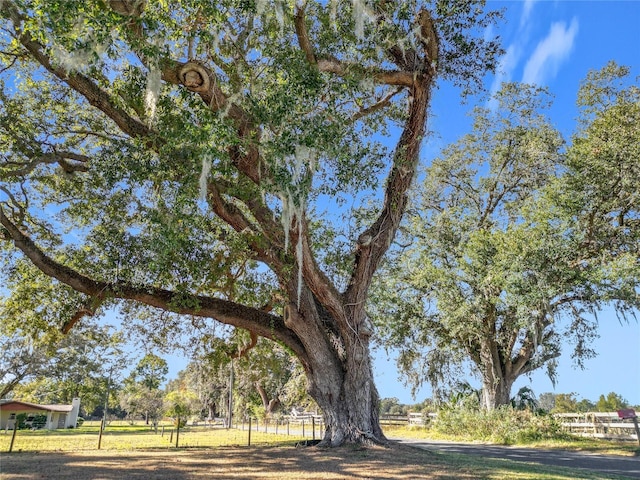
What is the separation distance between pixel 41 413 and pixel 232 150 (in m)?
40.4

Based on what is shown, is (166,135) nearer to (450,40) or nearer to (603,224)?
(450,40)

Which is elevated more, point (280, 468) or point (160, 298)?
point (160, 298)

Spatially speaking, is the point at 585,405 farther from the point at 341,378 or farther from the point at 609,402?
Result: the point at 341,378

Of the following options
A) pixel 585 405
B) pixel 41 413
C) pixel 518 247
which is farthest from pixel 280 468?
pixel 585 405

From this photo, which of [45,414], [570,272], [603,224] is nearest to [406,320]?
[570,272]

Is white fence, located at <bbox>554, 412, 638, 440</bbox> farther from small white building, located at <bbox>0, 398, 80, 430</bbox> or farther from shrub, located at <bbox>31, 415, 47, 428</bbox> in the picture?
shrub, located at <bbox>31, 415, 47, 428</bbox>

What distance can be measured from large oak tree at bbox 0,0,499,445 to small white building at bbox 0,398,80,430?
30.6m

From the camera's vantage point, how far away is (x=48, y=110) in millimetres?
9547

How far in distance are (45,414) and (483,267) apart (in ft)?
130

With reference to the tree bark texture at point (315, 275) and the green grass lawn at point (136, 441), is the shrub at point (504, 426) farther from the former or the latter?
the tree bark texture at point (315, 275)

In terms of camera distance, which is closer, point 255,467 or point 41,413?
point 255,467

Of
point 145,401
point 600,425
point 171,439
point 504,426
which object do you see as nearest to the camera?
point 504,426

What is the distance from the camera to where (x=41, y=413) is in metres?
37.5

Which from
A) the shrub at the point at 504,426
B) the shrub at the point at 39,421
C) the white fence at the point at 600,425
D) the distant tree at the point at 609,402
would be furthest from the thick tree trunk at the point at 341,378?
the distant tree at the point at 609,402
